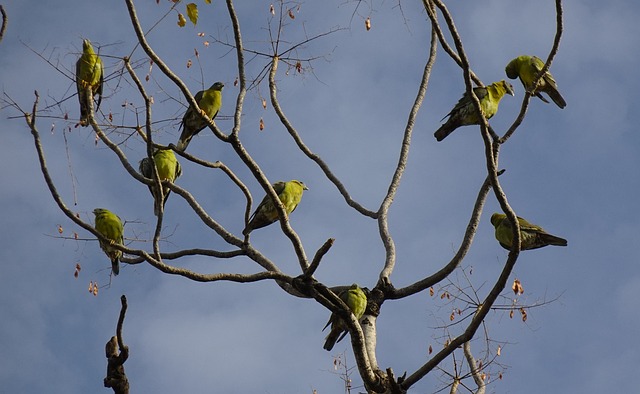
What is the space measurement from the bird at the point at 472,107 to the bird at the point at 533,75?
269 mm

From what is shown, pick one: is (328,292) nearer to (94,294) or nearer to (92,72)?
(94,294)

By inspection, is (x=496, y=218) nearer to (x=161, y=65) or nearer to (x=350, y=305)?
(x=350, y=305)

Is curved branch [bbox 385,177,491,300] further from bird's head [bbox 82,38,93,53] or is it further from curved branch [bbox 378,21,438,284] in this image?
bird's head [bbox 82,38,93,53]

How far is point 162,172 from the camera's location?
8.16 m

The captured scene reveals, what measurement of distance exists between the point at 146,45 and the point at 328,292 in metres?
1.99

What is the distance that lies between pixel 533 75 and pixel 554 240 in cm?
167

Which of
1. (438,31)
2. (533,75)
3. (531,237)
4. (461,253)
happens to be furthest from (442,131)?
(438,31)

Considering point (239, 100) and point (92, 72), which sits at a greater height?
point (92, 72)

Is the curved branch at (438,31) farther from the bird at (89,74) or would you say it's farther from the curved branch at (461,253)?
the bird at (89,74)

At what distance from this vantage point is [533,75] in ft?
26.9

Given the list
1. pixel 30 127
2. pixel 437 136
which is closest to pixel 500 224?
pixel 437 136

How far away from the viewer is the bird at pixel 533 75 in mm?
7805

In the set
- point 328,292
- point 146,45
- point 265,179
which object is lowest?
point 328,292

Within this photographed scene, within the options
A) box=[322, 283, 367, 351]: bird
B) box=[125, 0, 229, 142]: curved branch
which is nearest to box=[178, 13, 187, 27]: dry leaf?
box=[125, 0, 229, 142]: curved branch
